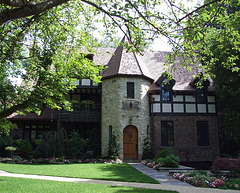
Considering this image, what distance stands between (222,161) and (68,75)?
7823 mm

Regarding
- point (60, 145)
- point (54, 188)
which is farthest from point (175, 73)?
point (54, 188)

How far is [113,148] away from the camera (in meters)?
16.1

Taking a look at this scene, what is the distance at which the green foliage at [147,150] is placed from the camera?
16.6 metres

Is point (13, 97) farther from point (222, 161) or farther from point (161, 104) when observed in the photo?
point (161, 104)

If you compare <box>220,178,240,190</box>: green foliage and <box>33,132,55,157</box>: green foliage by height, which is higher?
<box>33,132,55,157</box>: green foliage

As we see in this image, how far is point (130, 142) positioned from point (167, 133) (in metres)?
2.98

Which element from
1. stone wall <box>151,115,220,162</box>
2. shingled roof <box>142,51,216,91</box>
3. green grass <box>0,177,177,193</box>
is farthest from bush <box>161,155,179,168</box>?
shingled roof <box>142,51,216,91</box>

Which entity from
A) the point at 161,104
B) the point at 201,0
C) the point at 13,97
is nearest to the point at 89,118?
the point at 161,104

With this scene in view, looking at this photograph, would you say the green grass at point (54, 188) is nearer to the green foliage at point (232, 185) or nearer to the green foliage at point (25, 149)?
the green foliage at point (232, 185)

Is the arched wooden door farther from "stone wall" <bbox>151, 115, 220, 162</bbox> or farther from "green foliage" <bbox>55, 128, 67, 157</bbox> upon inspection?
"green foliage" <bbox>55, 128, 67, 157</bbox>

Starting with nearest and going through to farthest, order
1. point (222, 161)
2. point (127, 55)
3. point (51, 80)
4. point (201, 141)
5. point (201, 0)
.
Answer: point (201, 0) < point (51, 80) < point (222, 161) < point (201, 141) < point (127, 55)

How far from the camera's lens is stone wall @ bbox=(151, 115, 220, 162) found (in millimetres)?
17344

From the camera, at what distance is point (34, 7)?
512cm

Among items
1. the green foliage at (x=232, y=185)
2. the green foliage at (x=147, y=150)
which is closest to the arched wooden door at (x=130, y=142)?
the green foliage at (x=147, y=150)
